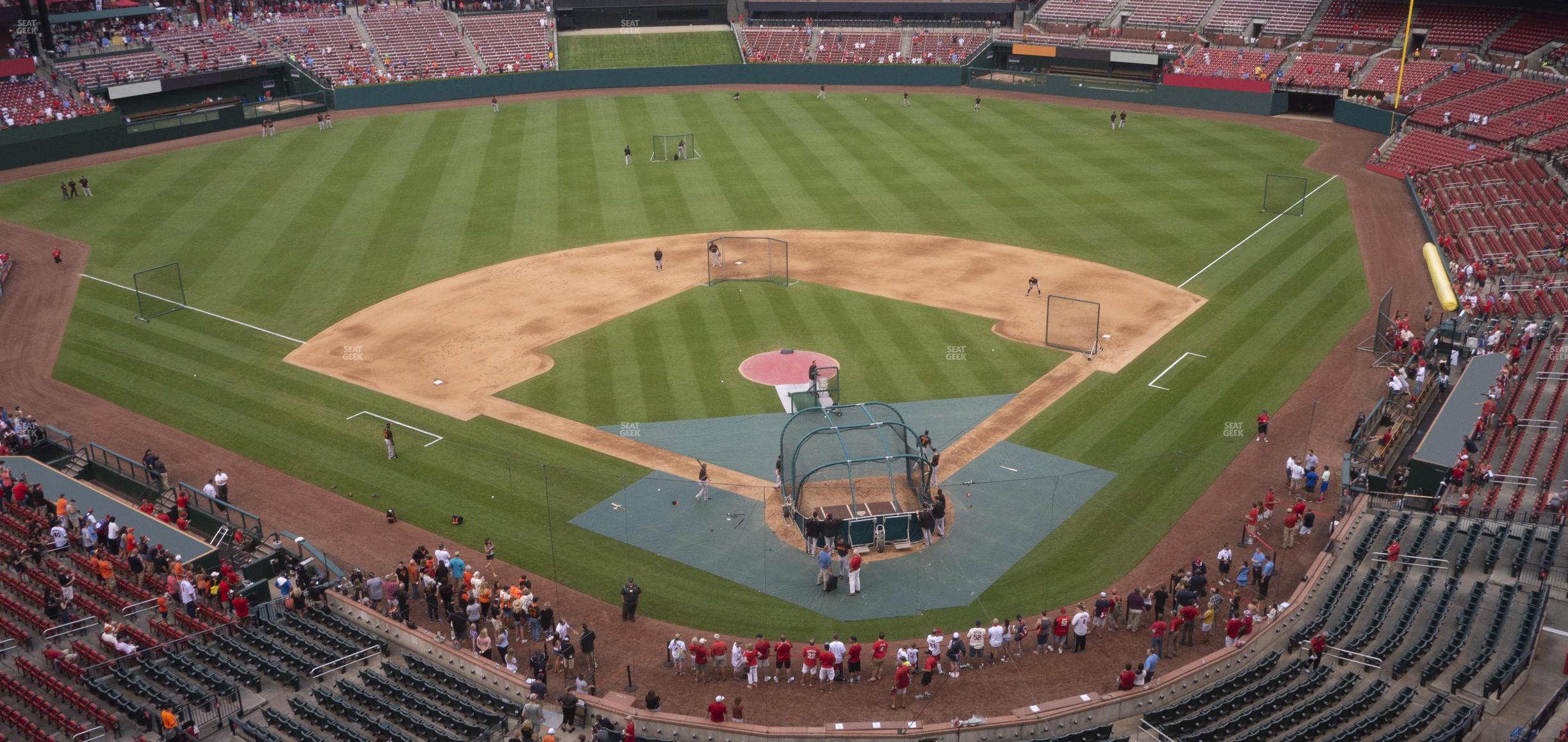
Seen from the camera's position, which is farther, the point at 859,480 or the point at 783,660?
the point at 859,480

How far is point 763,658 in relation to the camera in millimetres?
23750

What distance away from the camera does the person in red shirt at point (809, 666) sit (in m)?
23.9

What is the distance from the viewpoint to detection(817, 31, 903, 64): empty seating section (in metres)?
87.8

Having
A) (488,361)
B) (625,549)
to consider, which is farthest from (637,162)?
(625,549)

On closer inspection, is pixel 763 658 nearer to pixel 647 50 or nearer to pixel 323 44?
pixel 323 44

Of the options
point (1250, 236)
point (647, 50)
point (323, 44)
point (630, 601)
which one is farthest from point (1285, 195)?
point (323, 44)

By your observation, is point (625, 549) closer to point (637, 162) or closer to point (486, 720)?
point (486, 720)

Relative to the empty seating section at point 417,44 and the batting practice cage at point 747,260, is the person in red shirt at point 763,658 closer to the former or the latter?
the batting practice cage at point 747,260

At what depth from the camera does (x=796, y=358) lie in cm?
3916

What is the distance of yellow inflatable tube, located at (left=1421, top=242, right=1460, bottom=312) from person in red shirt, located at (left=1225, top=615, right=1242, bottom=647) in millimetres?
18553

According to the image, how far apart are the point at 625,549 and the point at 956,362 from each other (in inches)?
576

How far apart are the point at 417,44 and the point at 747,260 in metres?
48.7

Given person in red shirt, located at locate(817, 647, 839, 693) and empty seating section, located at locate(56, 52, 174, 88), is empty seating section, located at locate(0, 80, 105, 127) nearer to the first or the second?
empty seating section, located at locate(56, 52, 174, 88)

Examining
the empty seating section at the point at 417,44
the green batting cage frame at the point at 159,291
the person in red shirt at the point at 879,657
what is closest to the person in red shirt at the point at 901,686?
the person in red shirt at the point at 879,657
